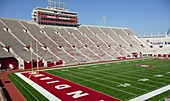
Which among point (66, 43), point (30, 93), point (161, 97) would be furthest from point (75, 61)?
point (161, 97)

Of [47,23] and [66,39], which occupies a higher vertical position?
[47,23]

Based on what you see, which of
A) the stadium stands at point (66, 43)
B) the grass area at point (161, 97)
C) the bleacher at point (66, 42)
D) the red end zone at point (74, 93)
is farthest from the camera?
the bleacher at point (66, 42)

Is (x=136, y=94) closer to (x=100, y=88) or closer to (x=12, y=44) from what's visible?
(x=100, y=88)

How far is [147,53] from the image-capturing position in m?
56.6

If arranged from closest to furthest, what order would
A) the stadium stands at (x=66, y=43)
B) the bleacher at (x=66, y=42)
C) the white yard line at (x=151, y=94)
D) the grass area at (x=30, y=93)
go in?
the white yard line at (x=151, y=94), the grass area at (x=30, y=93), the stadium stands at (x=66, y=43), the bleacher at (x=66, y=42)

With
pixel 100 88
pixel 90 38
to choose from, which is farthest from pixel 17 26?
pixel 100 88

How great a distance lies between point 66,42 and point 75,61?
8.96 meters

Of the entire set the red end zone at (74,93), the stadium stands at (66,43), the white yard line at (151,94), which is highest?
the stadium stands at (66,43)

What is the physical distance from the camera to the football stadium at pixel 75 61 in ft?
50.8


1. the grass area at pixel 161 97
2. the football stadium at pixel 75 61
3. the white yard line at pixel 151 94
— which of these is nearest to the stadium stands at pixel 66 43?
the football stadium at pixel 75 61

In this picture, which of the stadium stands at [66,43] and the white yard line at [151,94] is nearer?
the white yard line at [151,94]

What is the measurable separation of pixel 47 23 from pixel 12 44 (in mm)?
16236

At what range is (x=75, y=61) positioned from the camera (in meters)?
40.0

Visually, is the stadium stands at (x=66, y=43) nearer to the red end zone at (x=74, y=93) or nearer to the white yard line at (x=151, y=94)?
the red end zone at (x=74, y=93)
